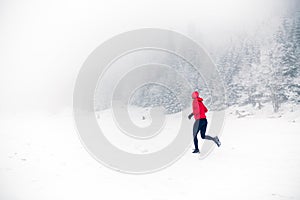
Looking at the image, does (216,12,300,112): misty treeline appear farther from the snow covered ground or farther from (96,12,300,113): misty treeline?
the snow covered ground

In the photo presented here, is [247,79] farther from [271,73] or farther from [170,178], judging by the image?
[170,178]

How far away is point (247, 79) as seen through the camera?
136ft

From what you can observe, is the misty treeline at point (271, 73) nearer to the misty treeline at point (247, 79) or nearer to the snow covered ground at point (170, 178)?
the misty treeline at point (247, 79)

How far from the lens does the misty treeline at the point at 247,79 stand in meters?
32.0

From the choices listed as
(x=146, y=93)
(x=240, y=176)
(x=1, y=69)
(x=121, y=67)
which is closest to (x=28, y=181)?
(x=240, y=176)

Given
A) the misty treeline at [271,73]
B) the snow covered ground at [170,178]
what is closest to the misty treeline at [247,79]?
the misty treeline at [271,73]

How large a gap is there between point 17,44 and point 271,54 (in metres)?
170

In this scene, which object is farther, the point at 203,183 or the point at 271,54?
the point at 271,54

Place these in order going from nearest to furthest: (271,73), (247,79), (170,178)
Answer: (170,178), (271,73), (247,79)

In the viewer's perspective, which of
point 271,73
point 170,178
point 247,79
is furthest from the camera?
point 247,79

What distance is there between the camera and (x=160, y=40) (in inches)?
2591

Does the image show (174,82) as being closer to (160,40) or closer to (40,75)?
(160,40)

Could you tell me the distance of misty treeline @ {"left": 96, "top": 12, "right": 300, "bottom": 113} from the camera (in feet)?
105

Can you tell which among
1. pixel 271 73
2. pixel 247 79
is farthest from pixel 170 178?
pixel 247 79
